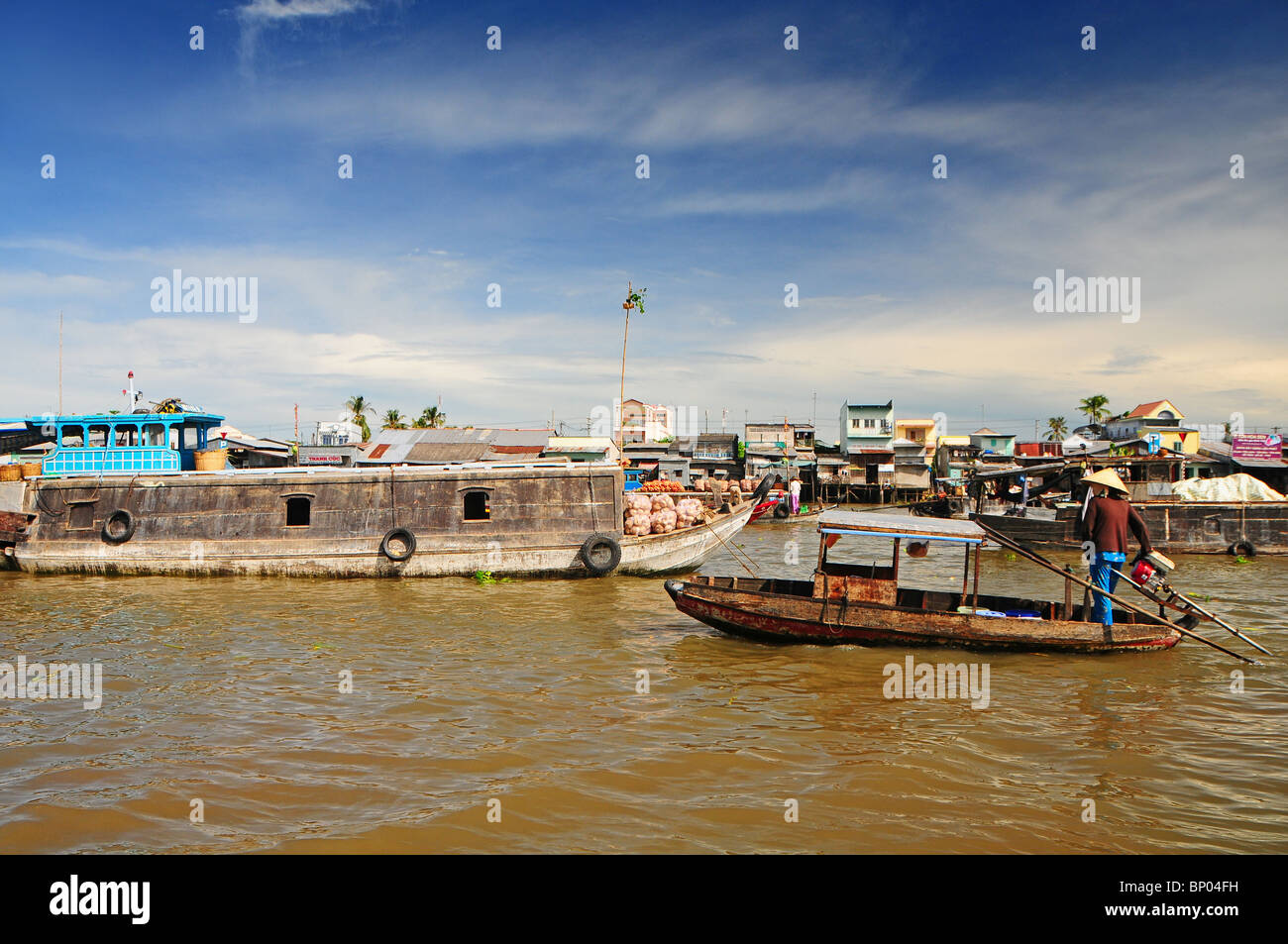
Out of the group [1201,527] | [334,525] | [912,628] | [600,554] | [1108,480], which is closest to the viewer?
[912,628]

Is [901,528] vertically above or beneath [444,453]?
beneath

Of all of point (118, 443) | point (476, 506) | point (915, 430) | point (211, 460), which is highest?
point (915, 430)

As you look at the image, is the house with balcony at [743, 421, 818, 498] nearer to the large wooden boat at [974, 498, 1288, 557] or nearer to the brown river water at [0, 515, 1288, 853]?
the large wooden boat at [974, 498, 1288, 557]

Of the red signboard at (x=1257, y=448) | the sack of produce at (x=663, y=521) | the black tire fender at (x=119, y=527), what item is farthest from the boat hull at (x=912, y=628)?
the red signboard at (x=1257, y=448)

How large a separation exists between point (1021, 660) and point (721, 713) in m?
4.89

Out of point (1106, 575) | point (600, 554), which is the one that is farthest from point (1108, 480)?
point (600, 554)

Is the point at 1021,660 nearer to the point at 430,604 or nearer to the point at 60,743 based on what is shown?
the point at 430,604

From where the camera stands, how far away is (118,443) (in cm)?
2020

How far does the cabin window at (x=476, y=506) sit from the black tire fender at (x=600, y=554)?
2.56 meters

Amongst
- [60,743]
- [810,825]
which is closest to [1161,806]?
[810,825]

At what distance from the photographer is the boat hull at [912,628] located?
412 inches

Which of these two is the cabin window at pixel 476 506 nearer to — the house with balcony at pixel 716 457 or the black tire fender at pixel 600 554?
the black tire fender at pixel 600 554

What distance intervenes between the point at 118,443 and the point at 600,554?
1392 centimetres

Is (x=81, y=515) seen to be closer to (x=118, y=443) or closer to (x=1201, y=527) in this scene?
(x=118, y=443)
